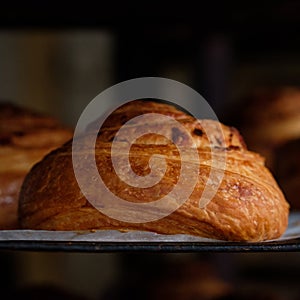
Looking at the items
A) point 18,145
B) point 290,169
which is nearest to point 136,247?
point 18,145

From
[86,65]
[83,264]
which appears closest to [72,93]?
[86,65]

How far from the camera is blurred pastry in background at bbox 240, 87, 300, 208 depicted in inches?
64.4

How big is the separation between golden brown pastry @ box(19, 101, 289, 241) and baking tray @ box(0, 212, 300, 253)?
0.02 metres

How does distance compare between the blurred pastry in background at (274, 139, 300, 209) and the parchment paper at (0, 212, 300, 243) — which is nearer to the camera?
the parchment paper at (0, 212, 300, 243)

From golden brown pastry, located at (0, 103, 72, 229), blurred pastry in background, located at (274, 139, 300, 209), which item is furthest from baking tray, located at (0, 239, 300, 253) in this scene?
blurred pastry in background, located at (274, 139, 300, 209)

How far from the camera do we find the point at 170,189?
3.10 feet

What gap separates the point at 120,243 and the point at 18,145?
1.20 feet

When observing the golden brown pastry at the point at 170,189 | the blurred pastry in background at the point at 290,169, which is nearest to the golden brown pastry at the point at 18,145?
the golden brown pastry at the point at 170,189

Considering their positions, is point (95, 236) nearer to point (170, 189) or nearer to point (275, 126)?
point (170, 189)

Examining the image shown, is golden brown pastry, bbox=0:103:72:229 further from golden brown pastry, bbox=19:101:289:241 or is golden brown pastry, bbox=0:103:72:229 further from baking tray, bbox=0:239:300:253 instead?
baking tray, bbox=0:239:300:253

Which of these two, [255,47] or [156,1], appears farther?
[255,47]

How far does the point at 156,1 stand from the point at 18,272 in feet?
5.90

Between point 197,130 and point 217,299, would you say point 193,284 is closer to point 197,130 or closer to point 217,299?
point 217,299

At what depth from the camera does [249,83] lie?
376 centimetres
